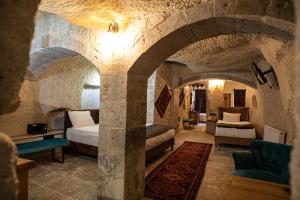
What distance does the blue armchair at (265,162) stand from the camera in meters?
2.49

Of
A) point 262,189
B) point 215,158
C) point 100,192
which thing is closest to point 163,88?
point 215,158

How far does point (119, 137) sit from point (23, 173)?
1.04 meters

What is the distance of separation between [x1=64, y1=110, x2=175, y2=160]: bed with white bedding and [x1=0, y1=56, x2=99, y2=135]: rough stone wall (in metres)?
0.68

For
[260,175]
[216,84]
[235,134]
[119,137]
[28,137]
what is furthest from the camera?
[216,84]

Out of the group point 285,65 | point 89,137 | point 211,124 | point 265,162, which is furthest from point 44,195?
point 211,124

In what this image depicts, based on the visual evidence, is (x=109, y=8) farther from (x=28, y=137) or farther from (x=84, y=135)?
(x=28, y=137)

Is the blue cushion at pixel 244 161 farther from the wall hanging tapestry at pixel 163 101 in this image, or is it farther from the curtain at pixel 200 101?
the curtain at pixel 200 101

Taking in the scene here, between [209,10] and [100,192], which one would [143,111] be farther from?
[209,10]

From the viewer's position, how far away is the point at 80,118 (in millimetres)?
5070

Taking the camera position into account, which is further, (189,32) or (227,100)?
(227,100)

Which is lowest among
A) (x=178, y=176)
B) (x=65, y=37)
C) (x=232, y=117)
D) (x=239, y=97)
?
(x=178, y=176)

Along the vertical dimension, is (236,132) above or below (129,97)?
below

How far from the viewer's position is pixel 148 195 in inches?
111

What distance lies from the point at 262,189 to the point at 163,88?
5.17m
